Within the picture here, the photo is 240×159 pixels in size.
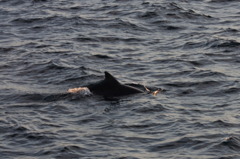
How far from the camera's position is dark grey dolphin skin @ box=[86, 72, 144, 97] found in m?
20.9

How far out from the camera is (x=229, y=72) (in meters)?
23.1

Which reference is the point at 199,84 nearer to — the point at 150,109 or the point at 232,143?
the point at 150,109

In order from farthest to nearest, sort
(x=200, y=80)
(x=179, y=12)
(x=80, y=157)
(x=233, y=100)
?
1. (x=179, y=12)
2. (x=200, y=80)
3. (x=233, y=100)
4. (x=80, y=157)

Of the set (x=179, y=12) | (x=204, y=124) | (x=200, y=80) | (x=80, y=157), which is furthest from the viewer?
(x=179, y=12)

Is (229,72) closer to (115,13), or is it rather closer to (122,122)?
(122,122)

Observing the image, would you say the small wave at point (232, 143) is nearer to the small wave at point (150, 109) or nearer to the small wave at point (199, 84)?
the small wave at point (150, 109)

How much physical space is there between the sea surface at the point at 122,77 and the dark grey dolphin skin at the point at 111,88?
454 mm

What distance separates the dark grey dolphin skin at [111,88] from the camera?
2091 centimetres

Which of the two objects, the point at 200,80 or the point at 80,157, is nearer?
the point at 80,157

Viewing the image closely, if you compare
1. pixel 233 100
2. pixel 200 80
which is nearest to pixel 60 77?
pixel 200 80

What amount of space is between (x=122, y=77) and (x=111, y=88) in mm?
2377

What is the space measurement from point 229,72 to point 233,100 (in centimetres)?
340

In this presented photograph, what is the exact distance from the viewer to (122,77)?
23312 millimetres

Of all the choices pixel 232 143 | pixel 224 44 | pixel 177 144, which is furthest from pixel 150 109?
pixel 224 44
